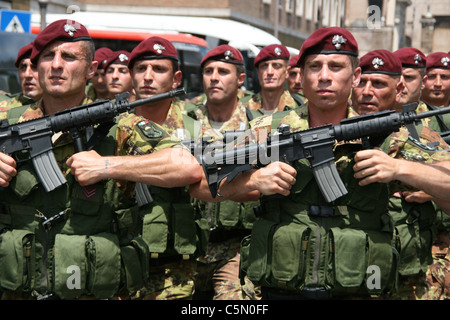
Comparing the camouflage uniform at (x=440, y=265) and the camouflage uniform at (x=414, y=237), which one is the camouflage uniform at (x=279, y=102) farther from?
the camouflage uniform at (x=414, y=237)

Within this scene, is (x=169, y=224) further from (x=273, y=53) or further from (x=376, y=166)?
(x=273, y=53)

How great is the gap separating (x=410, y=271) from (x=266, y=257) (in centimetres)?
146

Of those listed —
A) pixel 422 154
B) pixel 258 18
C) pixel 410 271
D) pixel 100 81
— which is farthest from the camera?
pixel 258 18

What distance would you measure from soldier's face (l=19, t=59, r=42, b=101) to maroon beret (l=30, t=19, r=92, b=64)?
4074 millimetres

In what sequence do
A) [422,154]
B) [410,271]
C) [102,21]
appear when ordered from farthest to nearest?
[102,21], [410,271], [422,154]

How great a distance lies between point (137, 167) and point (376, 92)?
2482 millimetres

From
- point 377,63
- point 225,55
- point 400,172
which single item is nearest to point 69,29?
point 400,172

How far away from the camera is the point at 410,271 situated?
511 centimetres

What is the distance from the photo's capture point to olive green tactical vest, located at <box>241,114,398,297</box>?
399 cm

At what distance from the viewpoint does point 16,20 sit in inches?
503

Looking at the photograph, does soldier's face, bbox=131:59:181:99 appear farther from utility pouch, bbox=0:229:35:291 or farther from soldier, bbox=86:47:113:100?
soldier, bbox=86:47:113:100

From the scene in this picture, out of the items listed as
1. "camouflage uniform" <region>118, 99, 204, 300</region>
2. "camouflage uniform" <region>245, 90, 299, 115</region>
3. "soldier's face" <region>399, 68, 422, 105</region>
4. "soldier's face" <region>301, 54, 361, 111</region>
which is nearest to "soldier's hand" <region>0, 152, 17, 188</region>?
"camouflage uniform" <region>118, 99, 204, 300</region>
